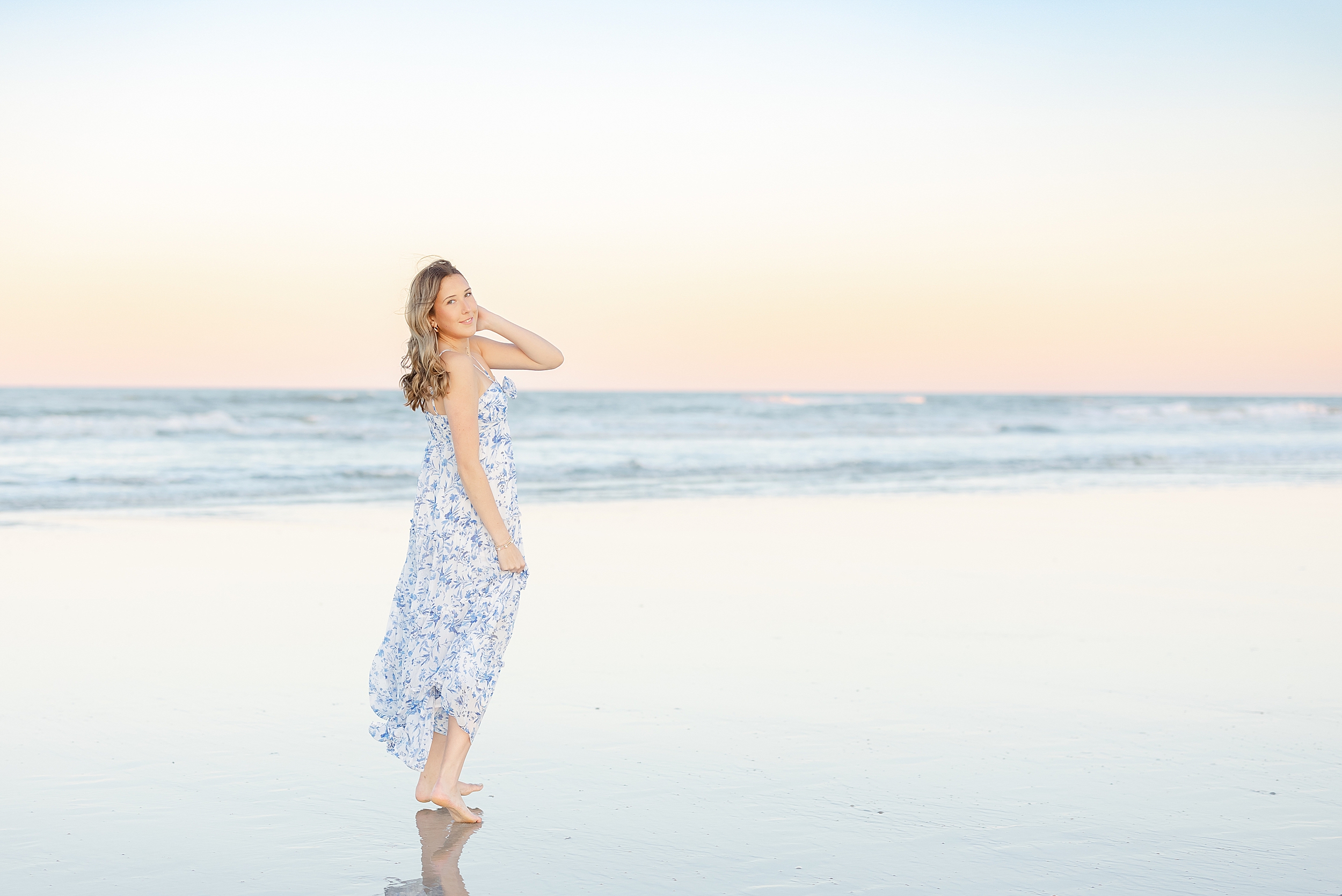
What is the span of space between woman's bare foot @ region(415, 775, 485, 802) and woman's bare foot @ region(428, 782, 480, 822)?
0.04 meters

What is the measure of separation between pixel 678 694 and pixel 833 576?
2970 millimetres

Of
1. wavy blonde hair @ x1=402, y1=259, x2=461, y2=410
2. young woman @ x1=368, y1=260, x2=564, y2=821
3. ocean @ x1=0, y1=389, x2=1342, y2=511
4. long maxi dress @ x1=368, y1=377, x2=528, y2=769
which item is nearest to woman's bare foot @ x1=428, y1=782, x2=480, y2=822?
young woman @ x1=368, y1=260, x2=564, y2=821

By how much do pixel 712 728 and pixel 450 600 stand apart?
1.22m

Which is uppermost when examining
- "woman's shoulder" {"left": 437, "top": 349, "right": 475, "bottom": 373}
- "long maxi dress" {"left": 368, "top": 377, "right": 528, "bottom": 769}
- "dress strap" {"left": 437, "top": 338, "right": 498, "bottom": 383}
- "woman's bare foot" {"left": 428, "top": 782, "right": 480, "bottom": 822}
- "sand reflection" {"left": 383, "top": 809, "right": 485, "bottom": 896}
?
"dress strap" {"left": 437, "top": 338, "right": 498, "bottom": 383}

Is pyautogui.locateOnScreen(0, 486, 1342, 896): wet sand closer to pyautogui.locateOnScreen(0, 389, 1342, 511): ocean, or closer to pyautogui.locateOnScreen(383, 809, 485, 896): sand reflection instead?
pyautogui.locateOnScreen(383, 809, 485, 896): sand reflection

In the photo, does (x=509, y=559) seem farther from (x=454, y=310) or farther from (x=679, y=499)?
(x=679, y=499)

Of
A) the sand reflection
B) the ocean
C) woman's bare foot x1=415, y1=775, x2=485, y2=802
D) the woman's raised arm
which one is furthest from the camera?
the ocean

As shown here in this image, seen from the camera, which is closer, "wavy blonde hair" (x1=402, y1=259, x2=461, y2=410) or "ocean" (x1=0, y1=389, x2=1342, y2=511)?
"wavy blonde hair" (x1=402, y1=259, x2=461, y2=410)

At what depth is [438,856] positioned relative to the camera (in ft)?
10.6

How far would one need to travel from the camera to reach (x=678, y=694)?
15.7 ft

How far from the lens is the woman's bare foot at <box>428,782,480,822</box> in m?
3.45

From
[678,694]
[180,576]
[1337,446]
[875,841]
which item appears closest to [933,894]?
[875,841]

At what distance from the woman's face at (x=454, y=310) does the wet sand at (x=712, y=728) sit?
148 centimetres

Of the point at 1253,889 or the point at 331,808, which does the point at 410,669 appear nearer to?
the point at 331,808
